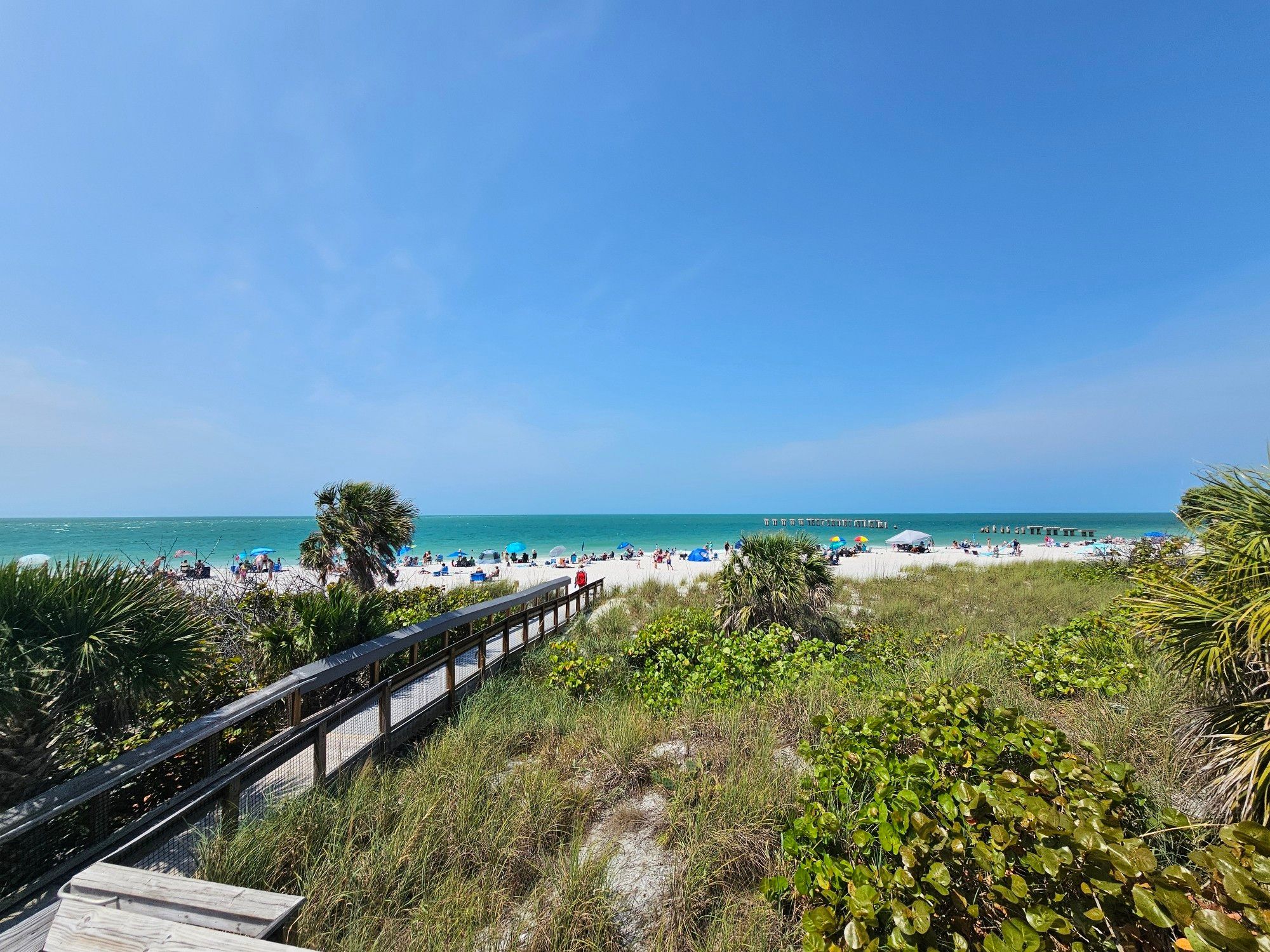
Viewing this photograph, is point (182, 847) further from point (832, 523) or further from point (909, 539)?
point (832, 523)

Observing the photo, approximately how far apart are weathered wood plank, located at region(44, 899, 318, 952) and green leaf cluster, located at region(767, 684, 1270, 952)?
2246 millimetres

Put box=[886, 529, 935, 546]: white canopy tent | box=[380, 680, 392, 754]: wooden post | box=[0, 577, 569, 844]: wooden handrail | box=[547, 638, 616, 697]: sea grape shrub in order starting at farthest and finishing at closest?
box=[886, 529, 935, 546]: white canopy tent → box=[547, 638, 616, 697]: sea grape shrub → box=[380, 680, 392, 754]: wooden post → box=[0, 577, 569, 844]: wooden handrail

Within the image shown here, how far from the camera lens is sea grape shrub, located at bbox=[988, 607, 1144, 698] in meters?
5.61

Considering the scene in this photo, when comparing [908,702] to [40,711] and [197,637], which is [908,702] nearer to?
[197,637]

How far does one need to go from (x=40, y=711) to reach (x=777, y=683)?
22.4ft

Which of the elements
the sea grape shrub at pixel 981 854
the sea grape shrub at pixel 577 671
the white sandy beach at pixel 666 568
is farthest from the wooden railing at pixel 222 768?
the white sandy beach at pixel 666 568

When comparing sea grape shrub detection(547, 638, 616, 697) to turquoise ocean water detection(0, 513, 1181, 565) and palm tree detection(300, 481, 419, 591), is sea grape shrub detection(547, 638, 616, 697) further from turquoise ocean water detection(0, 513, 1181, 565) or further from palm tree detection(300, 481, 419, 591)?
turquoise ocean water detection(0, 513, 1181, 565)

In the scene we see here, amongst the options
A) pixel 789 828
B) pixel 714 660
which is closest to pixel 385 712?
pixel 789 828

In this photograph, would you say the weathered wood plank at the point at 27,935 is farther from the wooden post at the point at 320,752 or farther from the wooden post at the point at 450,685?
the wooden post at the point at 450,685

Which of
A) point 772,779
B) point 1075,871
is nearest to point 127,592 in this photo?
point 772,779

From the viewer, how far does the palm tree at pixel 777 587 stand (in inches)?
368

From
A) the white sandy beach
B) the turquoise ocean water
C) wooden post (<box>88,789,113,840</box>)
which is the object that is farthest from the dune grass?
the turquoise ocean water

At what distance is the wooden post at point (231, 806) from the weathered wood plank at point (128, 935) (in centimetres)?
189

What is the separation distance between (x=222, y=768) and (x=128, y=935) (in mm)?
3305
